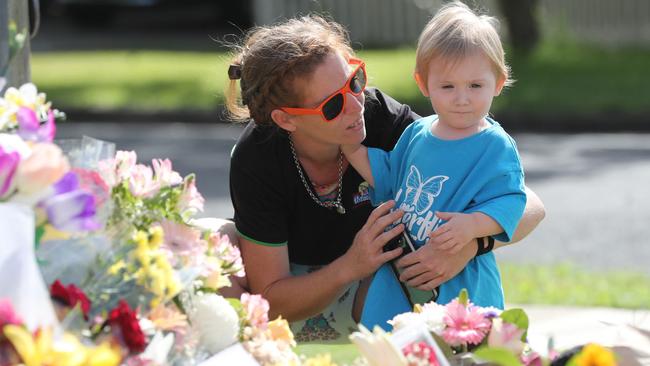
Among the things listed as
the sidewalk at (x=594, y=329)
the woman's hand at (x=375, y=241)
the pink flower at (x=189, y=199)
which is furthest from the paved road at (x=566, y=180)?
the pink flower at (x=189, y=199)

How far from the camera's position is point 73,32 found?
A: 2059cm

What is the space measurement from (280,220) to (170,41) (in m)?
15.2

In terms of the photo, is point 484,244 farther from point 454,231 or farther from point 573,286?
point 573,286

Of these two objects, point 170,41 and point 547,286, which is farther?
point 170,41

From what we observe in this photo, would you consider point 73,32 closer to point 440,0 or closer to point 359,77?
point 440,0

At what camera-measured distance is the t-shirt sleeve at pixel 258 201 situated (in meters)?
3.37

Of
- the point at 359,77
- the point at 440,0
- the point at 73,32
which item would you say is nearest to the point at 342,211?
the point at 359,77

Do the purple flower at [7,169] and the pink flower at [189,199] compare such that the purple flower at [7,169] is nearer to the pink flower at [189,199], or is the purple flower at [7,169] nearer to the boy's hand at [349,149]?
the pink flower at [189,199]

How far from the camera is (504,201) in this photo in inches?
115

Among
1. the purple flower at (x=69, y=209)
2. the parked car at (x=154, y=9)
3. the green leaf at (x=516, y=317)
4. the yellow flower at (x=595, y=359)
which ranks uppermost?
the purple flower at (x=69, y=209)

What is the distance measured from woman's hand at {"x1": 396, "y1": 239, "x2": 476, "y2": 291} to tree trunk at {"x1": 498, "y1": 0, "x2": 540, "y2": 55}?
37.9 feet

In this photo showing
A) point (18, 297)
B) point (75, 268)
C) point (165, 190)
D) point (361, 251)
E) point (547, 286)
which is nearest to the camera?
point (18, 297)

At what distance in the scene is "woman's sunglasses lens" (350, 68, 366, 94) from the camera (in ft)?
10.4

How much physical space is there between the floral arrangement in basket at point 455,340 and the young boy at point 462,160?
1.65 ft
